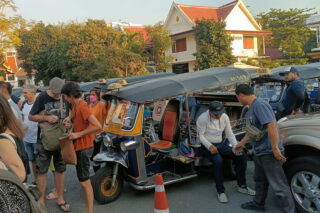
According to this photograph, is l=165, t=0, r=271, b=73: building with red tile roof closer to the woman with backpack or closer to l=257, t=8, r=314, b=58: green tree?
l=257, t=8, r=314, b=58: green tree

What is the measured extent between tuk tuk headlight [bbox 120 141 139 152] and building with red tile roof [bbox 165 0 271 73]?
2629cm

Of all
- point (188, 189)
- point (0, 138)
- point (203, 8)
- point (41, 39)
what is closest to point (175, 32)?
point (203, 8)

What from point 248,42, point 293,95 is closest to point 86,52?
point 248,42

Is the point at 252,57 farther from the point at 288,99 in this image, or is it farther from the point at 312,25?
the point at 288,99

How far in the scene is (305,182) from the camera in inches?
156

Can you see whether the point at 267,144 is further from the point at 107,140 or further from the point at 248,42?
the point at 248,42

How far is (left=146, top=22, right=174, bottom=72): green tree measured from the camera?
29.0 metres

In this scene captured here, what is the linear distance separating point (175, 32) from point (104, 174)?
95.9 feet

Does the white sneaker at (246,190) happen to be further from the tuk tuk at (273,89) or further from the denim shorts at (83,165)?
the tuk tuk at (273,89)

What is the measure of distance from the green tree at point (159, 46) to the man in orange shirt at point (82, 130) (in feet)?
81.9

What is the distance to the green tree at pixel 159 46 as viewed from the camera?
2903 centimetres

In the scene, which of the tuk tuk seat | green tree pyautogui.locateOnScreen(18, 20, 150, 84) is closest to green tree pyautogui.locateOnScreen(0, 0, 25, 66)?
green tree pyautogui.locateOnScreen(18, 20, 150, 84)

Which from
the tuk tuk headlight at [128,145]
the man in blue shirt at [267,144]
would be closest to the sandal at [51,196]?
the tuk tuk headlight at [128,145]

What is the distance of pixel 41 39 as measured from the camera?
40656mm
